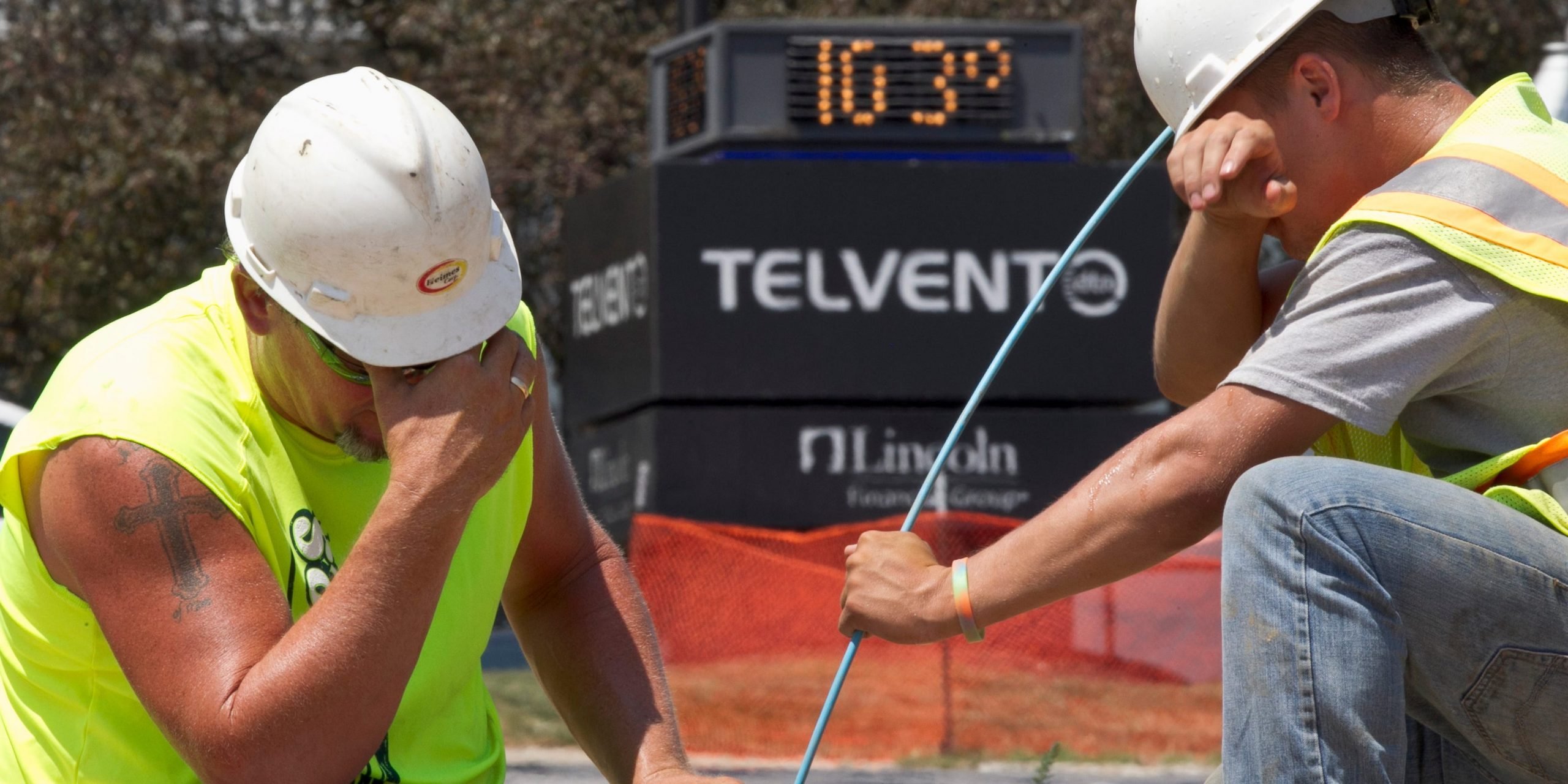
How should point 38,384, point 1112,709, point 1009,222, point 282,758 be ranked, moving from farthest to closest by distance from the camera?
point 38,384, point 1009,222, point 1112,709, point 282,758

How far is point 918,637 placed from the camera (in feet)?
10.4

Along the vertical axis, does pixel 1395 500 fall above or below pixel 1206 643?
above

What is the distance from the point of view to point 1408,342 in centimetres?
287

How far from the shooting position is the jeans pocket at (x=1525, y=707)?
2812mm

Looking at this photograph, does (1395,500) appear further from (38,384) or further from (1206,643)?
(38,384)

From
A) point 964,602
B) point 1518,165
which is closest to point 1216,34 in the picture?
point 1518,165

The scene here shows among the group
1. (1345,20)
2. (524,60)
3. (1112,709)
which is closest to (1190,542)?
(1345,20)

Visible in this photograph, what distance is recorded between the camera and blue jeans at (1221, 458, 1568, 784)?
274 cm

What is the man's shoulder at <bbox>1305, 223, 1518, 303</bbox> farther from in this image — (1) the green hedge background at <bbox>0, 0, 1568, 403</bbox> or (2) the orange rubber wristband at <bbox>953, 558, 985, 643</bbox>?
(1) the green hedge background at <bbox>0, 0, 1568, 403</bbox>

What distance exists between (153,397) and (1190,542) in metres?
1.49

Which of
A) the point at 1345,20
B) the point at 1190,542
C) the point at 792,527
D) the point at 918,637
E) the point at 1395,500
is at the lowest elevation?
the point at 792,527

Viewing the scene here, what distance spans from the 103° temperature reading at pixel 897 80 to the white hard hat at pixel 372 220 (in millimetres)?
8543

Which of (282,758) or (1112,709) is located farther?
(1112,709)

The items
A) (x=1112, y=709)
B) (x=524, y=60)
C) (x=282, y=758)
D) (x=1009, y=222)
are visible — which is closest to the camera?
(x=282, y=758)
